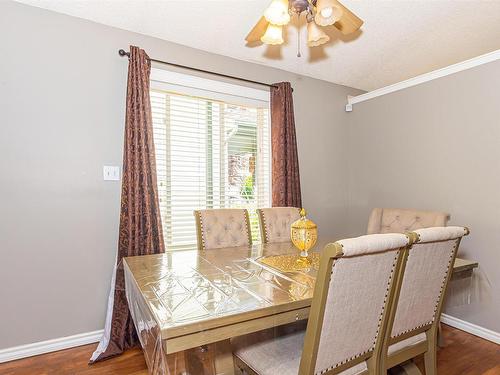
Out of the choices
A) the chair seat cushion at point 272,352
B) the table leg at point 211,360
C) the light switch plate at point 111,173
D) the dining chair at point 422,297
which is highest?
the light switch plate at point 111,173

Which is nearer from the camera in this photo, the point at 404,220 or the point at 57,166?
the point at 57,166

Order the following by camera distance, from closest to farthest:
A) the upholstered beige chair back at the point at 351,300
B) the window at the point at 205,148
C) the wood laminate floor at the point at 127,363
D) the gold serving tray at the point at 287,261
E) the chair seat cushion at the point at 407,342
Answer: the upholstered beige chair back at the point at 351,300 < the chair seat cushion at the point at 407,342 < the gold serving tray at the point at 287,261 < the wood laminate floor at the point at 127,363 < the window at the point at 205,148

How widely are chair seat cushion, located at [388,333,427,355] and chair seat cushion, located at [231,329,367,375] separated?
19 centimetres

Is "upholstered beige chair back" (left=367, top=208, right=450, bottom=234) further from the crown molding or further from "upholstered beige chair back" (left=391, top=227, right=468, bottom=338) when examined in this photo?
the crown molding

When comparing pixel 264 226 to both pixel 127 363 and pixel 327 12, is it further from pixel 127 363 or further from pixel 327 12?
pixel 327 12

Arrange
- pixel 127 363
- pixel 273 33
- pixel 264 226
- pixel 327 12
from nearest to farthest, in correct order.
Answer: pixel 327 12 < pixel 273 33 < pixel 127 363 < pixel 264 226

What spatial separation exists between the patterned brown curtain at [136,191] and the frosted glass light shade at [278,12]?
1.21m

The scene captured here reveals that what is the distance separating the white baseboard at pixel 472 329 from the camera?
7.69 ft

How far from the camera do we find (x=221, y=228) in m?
2.29

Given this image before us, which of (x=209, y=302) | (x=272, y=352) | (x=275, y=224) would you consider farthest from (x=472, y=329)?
(x=209, y=302)

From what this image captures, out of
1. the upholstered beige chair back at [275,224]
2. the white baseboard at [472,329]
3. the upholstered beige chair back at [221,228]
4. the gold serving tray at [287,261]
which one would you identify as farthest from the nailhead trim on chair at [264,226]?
the white baseboard at [472,329]

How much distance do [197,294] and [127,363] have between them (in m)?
1.25

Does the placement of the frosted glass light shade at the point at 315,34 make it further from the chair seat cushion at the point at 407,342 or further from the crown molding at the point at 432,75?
the chair seat cushion at the point at 407,342

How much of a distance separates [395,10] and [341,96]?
1.45m
